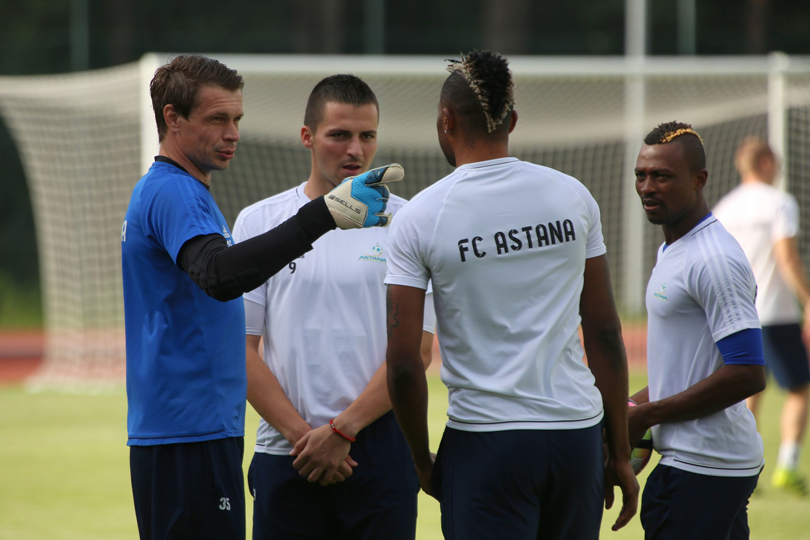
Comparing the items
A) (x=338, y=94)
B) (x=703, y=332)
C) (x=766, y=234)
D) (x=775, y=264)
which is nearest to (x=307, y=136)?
(x=338, y=94)

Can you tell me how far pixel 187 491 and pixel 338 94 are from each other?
4.84ft

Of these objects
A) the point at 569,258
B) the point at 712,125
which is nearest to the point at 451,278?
the point at 569,258

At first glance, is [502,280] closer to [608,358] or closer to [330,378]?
[608,358]

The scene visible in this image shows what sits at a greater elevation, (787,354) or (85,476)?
(787,354)

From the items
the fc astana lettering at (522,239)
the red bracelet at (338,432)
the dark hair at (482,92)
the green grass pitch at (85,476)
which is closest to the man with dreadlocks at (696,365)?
the fc astana lettering at (522,239)

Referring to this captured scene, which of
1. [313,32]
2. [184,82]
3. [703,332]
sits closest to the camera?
[184,82]

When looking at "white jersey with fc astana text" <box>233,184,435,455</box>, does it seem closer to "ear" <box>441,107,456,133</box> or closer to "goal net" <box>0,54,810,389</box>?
"ear" <box>441,107,456,133</box>

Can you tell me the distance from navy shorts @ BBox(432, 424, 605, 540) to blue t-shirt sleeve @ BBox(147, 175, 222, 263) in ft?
2.92

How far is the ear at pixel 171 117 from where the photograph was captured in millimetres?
2605

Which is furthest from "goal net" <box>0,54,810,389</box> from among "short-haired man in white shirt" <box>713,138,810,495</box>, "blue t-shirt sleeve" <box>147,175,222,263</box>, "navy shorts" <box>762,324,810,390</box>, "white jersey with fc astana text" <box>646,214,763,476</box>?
"white jersey with fc astana text" <box>646,214,763,476</box>

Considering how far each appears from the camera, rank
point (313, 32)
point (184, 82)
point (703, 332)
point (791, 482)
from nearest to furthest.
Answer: point (184, 82)
point (703, 332)
point (791, 482)
point (313, 32)

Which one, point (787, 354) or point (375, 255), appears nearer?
point (375, 255)

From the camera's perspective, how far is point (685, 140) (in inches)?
117

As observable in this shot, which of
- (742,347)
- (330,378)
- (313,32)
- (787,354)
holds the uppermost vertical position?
(313,32)
